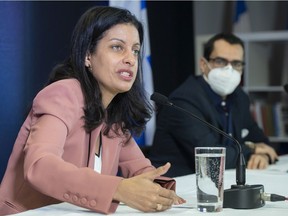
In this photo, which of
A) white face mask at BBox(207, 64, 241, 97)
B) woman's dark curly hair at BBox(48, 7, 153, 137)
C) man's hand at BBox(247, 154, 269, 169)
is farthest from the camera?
white face mask at BBox(207, 64, 241, 97)

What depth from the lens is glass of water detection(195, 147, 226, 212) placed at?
1266mm

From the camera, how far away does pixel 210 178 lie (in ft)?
4.15

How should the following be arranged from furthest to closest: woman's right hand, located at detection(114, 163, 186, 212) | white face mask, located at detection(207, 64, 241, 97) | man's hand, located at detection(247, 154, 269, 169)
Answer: white face mask, located at detection(207, 64, 241, 97)
man's hand, located at detection(247, 154, 269, 169)
woman's right hand, located at detection(114, 163, 186, 212)

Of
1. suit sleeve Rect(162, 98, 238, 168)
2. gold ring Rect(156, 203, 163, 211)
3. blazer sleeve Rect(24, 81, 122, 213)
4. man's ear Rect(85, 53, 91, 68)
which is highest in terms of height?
man's ear Rect(85, 53, 91, 68)

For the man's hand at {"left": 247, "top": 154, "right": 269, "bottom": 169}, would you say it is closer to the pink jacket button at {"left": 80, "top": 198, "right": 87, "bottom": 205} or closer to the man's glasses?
the man's glasses

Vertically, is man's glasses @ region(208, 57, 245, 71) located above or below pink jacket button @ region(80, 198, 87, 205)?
above

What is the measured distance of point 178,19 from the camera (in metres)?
4.84

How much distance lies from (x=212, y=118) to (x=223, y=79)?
321mm

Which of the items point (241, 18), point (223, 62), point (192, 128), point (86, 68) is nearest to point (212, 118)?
point (192, 128)

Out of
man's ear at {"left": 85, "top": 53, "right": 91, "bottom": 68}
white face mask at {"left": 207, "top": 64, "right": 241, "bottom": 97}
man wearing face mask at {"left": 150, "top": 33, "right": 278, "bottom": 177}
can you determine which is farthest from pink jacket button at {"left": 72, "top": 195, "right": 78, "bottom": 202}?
white face mask at {"left": 207, "top": 64, "right": 241, "bottom": 97}

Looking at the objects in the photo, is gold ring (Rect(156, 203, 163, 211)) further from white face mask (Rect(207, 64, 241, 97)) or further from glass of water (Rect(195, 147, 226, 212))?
white face mask (Rect(207, 64, 241, 97))

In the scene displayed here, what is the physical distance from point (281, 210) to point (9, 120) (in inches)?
75.9

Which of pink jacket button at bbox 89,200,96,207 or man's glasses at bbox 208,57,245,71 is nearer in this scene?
A: pink jacket button at bbox 89,200,96,207

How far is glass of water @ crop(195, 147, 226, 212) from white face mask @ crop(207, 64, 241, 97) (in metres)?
1.71
